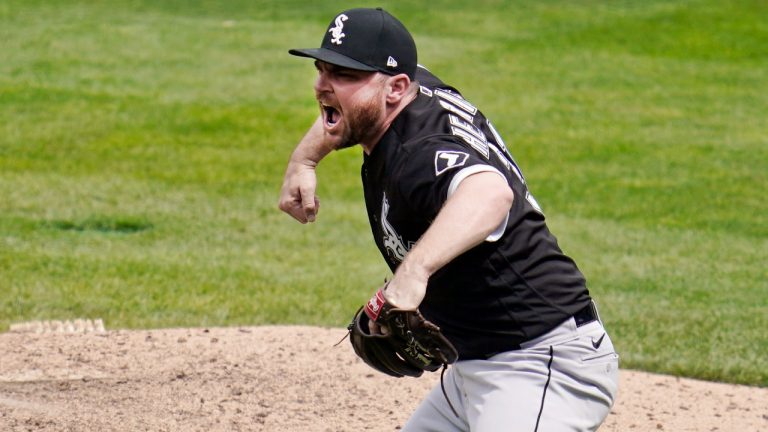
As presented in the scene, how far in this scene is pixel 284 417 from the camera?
630 centimetres

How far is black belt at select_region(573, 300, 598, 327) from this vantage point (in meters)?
3.98

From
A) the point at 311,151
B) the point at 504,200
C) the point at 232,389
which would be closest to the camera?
the point at 504,200

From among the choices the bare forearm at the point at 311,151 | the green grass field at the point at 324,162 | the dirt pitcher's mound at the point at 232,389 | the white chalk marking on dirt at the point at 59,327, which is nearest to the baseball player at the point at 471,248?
the bare forearm at the point at 311,151

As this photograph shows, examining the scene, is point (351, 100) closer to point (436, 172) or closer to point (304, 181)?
point (436, 172)

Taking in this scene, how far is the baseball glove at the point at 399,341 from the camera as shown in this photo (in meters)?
3.53

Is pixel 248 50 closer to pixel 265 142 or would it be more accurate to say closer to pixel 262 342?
pixel 265 142

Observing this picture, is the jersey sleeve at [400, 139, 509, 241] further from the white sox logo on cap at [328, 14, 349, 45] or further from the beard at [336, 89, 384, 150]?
the white sox logo on cap at [328, 14, 349, 45]

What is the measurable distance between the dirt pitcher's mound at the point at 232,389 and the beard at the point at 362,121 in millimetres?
2652

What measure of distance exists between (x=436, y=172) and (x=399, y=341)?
1.74 feet

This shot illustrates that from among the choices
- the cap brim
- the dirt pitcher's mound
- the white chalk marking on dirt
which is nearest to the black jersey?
the cap brim

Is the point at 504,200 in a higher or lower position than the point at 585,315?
higher

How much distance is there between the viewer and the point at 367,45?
3740mm

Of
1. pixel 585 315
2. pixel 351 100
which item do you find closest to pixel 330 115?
pixel 351 100

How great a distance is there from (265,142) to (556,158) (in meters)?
3.45
